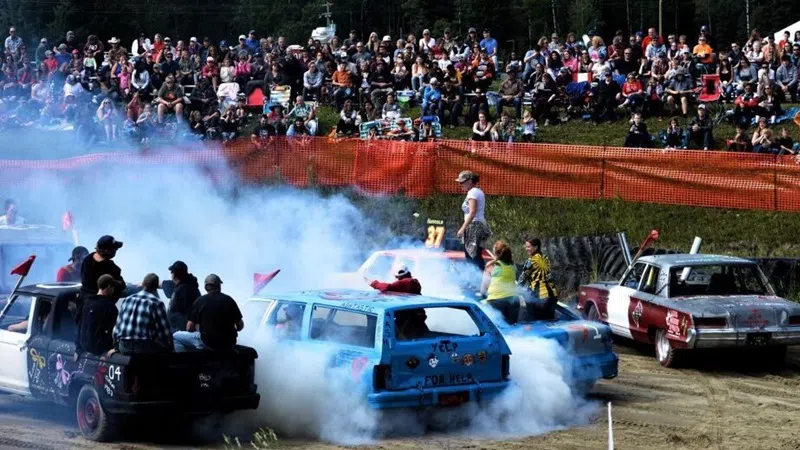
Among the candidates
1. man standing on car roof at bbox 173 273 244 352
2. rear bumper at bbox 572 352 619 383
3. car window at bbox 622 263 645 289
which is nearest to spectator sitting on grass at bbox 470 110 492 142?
car window at bbox 622 263 645 289

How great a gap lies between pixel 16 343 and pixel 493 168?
1313cm

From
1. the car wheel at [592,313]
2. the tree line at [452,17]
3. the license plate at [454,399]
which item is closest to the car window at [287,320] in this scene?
the license plate at [454,399]

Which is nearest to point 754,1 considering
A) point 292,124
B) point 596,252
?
point 292,124

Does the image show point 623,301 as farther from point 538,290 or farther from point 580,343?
point 580,343

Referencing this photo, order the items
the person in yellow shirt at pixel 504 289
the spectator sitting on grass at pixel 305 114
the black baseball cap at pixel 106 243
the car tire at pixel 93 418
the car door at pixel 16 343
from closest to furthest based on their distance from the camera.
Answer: the car tire at pixel 93 418, the car door at pixel 16 343, the black baseball cap at pixel 106 243, the person in yellow shirt at pixel 504 289, the spectator sitting on grass at pixel 305 114

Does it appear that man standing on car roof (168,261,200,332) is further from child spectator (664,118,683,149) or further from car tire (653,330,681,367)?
child spectator (664,118,683,149)

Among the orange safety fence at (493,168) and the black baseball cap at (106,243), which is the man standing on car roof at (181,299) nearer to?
the black baseball cap at (106,243)

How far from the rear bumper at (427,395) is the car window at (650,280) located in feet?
15.5

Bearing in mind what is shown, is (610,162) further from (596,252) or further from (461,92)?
(461,92)

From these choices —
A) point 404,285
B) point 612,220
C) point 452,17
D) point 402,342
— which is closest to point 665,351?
point 404,285

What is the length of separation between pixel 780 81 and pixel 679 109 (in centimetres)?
234

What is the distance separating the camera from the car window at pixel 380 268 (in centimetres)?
1542

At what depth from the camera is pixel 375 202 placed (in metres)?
23.6

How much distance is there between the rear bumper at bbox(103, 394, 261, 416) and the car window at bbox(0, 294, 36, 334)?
189 centimetres
